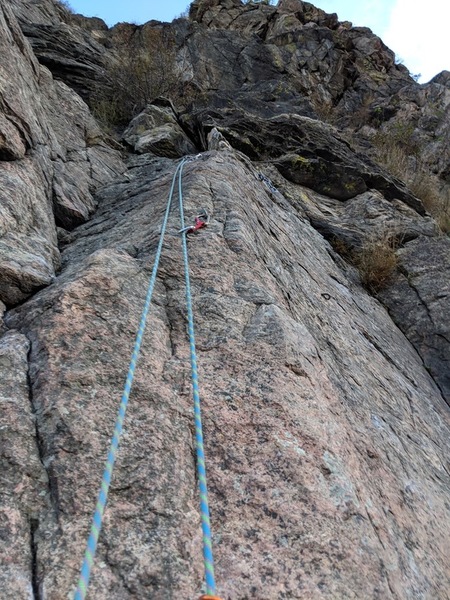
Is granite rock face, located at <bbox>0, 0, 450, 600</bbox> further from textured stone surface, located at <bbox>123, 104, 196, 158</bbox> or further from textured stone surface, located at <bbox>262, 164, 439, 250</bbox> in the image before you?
textured stone surface, located at <bbox>123, 104, 196, 158</bbox>

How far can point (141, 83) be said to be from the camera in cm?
1036

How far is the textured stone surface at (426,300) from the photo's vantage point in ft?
17.0

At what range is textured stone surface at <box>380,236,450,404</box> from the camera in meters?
5.18

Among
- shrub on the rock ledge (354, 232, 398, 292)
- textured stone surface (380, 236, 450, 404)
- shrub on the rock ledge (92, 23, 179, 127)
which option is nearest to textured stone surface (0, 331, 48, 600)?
textured stone surface (380, 236, 450, 404)

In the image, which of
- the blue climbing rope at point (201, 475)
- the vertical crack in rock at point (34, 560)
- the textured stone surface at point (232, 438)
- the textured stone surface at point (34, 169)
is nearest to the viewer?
the blue climbing rope at point (201, 475)

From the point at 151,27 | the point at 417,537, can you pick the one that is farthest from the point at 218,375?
the point at 151,27

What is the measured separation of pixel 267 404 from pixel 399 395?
1867 mm

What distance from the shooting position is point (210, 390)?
7.50 ft

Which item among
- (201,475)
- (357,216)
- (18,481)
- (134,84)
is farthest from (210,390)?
(134,84)

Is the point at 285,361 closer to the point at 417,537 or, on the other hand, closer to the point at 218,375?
the point at 218,375

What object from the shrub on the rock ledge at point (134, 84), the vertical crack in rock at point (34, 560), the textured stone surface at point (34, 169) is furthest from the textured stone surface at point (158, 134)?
the vertical crack in rock at point (34, 560)

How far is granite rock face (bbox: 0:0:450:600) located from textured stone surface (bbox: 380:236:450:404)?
3 centimetres

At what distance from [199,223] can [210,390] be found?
5.57 ft

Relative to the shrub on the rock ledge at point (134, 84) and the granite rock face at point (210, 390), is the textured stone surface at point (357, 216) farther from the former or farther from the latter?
the shrub on the rock ledge at point (134, 84)
